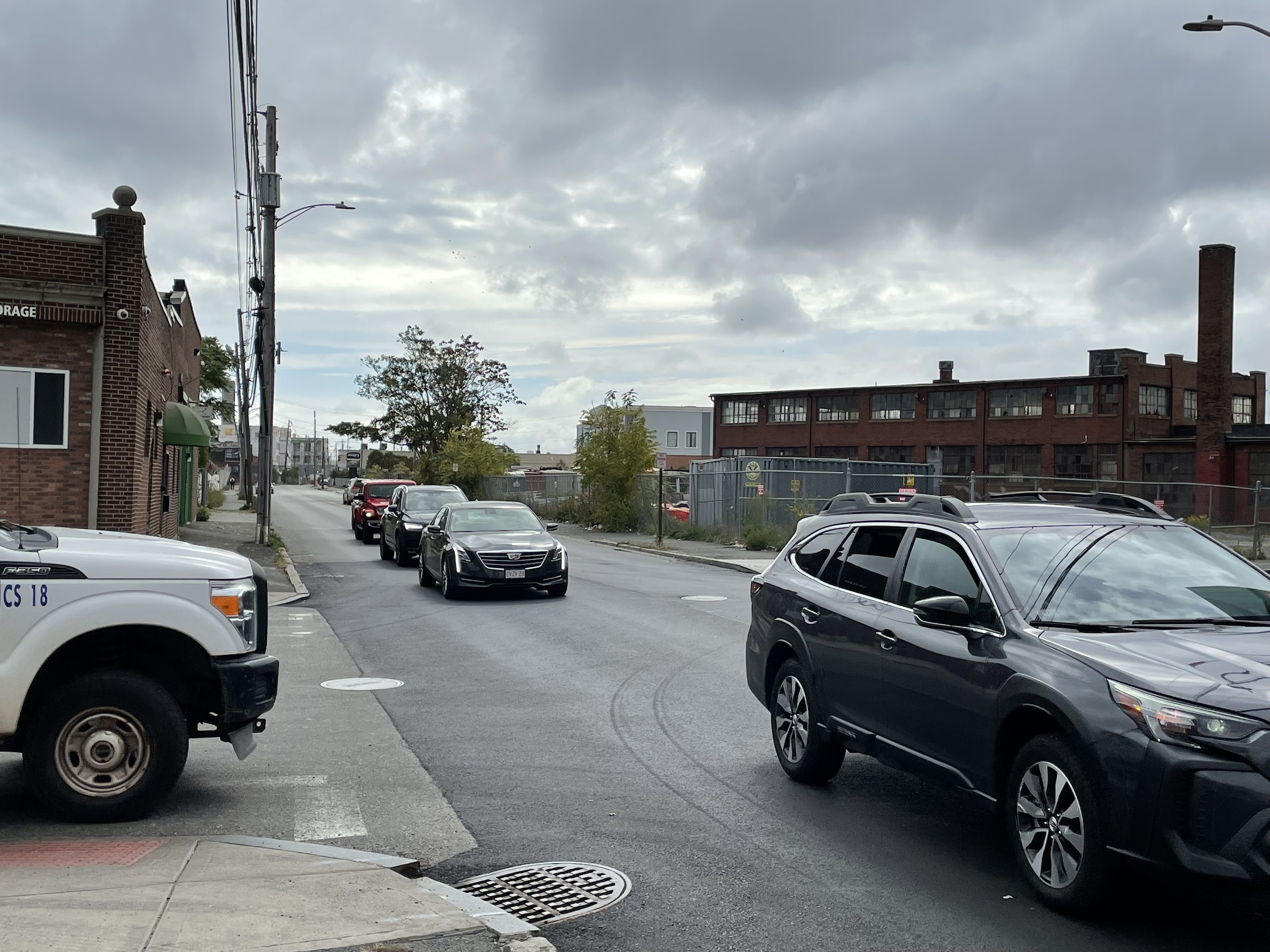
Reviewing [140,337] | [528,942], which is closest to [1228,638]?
[528,942]

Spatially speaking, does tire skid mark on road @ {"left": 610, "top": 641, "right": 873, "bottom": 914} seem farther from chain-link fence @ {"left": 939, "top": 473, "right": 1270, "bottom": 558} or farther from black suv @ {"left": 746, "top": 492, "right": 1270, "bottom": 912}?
chain-link fence @ {"left": 939, "top": 473, "right": 1270, "bottom": 558}

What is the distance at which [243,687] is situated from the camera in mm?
6227

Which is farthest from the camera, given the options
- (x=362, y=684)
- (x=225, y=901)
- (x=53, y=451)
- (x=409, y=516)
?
(x=409, y=516)

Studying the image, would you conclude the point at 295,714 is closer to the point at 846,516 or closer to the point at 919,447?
the point at 846,516

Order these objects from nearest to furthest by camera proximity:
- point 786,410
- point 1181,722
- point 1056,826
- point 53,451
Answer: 1. point 1181,722
2. point 1056,826
3. point 53,451
4. point 786,410

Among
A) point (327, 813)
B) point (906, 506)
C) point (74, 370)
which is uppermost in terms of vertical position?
point (74, 370)

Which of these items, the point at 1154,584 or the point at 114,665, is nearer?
the point at 1154,584

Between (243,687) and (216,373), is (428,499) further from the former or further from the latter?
(216,373)

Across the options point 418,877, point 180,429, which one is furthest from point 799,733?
point 180,429

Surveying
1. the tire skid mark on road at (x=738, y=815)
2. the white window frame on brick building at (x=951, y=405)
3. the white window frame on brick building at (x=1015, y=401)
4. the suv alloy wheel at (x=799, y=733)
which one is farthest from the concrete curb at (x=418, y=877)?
the white window frame on brick building at (x=951, y=405)

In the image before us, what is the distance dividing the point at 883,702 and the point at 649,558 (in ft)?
74.2

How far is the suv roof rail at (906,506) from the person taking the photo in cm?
611

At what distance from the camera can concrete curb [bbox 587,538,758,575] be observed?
2511cm

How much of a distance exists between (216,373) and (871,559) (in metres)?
76.6
